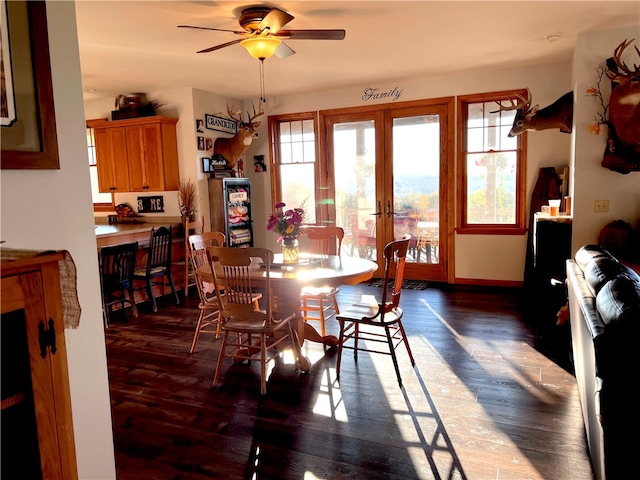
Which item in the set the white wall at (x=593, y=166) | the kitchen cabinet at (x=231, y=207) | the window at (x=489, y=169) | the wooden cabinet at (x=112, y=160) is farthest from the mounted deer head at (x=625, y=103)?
the wooden cabinet at (x=112, y=160)

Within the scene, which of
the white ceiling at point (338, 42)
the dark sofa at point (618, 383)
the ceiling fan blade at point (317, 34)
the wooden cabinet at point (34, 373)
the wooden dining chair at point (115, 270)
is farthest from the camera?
the wooden dining chair at point (115, 270)

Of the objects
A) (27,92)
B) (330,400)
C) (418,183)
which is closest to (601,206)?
(418,183)

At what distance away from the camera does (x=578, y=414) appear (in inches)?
106

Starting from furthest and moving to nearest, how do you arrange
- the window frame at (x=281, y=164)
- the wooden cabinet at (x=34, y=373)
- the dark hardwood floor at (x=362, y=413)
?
the window frame at (x=281, y=164) → the dark hardwood floor at (x=362, y=413) → the wooden cabinet at (x=34, y=373)

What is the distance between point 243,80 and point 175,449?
4589 mm

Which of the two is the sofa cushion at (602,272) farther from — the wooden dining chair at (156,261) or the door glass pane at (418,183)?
the wooden dining chair at (156,261)

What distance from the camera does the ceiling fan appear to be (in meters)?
3.33

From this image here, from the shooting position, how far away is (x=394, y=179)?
636cm

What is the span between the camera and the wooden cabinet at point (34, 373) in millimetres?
1113

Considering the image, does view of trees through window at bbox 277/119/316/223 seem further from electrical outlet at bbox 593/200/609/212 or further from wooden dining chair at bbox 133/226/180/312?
electrical outlet at bbox 593/200/609/212

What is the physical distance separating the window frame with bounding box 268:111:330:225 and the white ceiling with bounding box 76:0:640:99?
0.76 metres

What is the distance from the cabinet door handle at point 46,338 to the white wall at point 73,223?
1.31 ft

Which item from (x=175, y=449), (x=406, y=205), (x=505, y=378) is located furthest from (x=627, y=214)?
(x=175, y=449)

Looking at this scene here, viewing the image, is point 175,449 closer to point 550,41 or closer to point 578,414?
point 578,414
